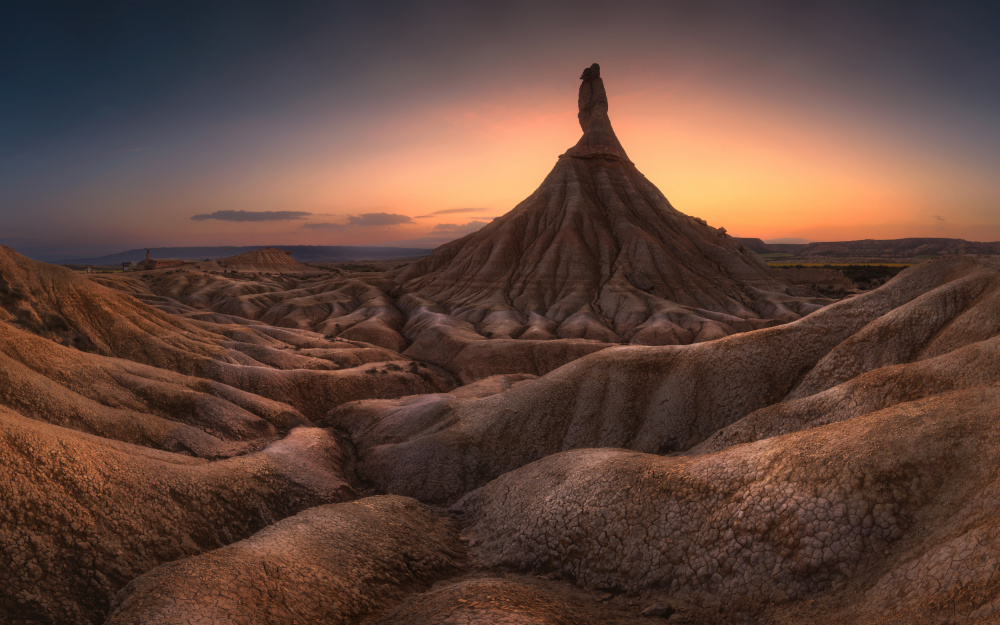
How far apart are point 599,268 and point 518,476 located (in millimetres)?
67039

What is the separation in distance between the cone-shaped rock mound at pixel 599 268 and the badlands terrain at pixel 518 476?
3537 cm

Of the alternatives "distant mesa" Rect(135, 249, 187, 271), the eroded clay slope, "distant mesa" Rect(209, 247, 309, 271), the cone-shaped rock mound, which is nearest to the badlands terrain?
the eroded clay slope

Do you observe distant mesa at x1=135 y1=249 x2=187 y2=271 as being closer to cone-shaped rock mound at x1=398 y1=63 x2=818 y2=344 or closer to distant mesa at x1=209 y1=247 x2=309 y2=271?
distant mesa at x1=209 y1=247 x2=309 y2=271

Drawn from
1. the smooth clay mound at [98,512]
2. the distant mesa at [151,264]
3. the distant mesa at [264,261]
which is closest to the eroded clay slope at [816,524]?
the smooth clay mound at [98,512]

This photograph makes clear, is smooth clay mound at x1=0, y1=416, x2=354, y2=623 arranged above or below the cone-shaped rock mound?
below

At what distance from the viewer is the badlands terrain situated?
10477mm

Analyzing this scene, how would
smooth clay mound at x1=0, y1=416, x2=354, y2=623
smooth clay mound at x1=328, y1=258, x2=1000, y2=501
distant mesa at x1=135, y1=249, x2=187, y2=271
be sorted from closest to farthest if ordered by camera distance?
1. smooth clay mound at x1=0, y1=416, x2=354, y2=623
2. smooth clay mound at x1=328, y1=258, x2=1000, y2=501
3. distant mesa at x1=135, y1=249, x2=187, y2=271

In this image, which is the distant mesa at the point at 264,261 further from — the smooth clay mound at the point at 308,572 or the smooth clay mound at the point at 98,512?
the smooth clay mound at the point at 308,572

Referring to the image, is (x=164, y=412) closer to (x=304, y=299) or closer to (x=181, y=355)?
(x=181, y=355)

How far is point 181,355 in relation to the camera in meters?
33.8

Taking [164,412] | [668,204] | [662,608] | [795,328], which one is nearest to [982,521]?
[662,608]

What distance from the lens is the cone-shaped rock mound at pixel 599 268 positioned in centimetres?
6750

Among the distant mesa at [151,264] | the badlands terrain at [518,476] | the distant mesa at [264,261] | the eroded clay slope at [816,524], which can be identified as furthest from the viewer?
the distant mesa at [264,261]

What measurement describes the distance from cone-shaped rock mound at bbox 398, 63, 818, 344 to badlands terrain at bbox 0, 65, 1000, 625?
116 feet
